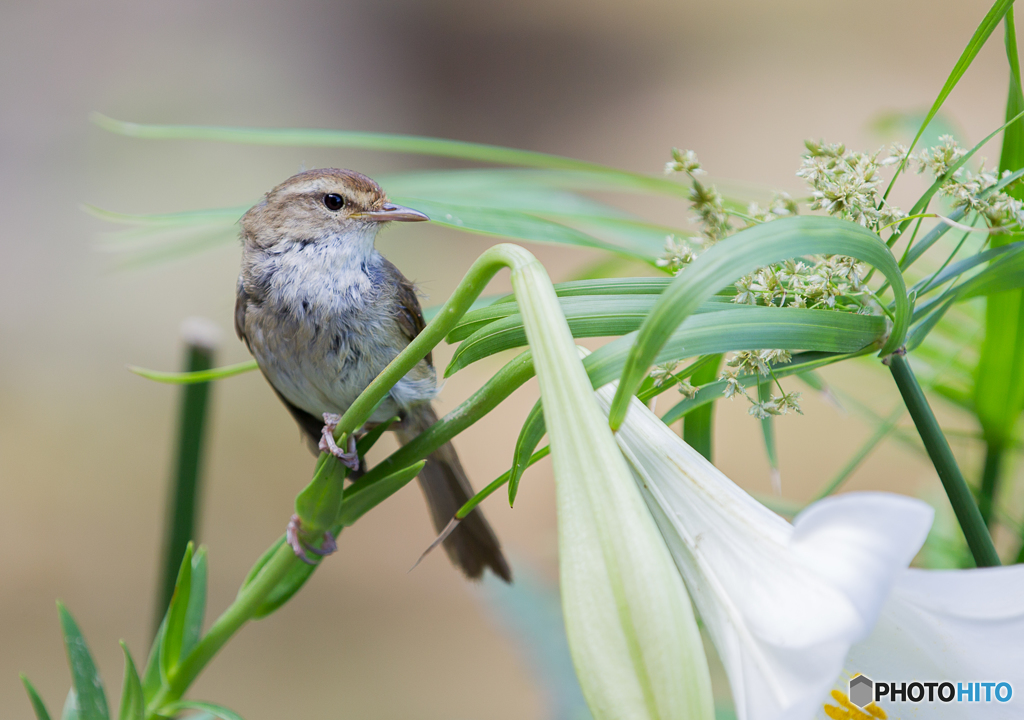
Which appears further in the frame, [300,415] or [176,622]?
[300,415]

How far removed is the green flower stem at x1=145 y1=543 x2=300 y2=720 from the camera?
38 cm

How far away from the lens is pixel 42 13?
288cm

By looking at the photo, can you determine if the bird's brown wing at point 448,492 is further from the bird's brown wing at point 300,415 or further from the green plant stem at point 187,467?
the green plant stem at point 187,467

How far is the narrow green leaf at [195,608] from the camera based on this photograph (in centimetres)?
43

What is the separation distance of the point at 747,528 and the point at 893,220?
18 centimetres

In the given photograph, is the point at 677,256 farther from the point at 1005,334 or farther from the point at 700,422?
the point at 1005,334

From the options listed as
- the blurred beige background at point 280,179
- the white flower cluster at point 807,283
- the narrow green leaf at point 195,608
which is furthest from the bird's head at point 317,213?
the blurred beige background at point 280,179

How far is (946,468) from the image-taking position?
1.09 ft

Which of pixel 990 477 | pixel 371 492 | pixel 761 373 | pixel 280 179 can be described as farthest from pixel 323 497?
pixel 280 179

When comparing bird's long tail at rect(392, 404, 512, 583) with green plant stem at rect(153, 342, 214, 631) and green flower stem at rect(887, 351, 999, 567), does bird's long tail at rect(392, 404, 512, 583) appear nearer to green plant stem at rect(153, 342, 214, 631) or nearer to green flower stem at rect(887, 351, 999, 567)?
green plant stem at rect(153, 342, 214, 631)

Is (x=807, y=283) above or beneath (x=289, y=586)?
above

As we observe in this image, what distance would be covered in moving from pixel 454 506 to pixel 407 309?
203mm

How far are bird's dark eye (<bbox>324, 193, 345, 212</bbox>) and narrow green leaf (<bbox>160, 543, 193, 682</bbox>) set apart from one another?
1.38 ft

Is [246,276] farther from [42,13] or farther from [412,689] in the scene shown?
[42,13]
